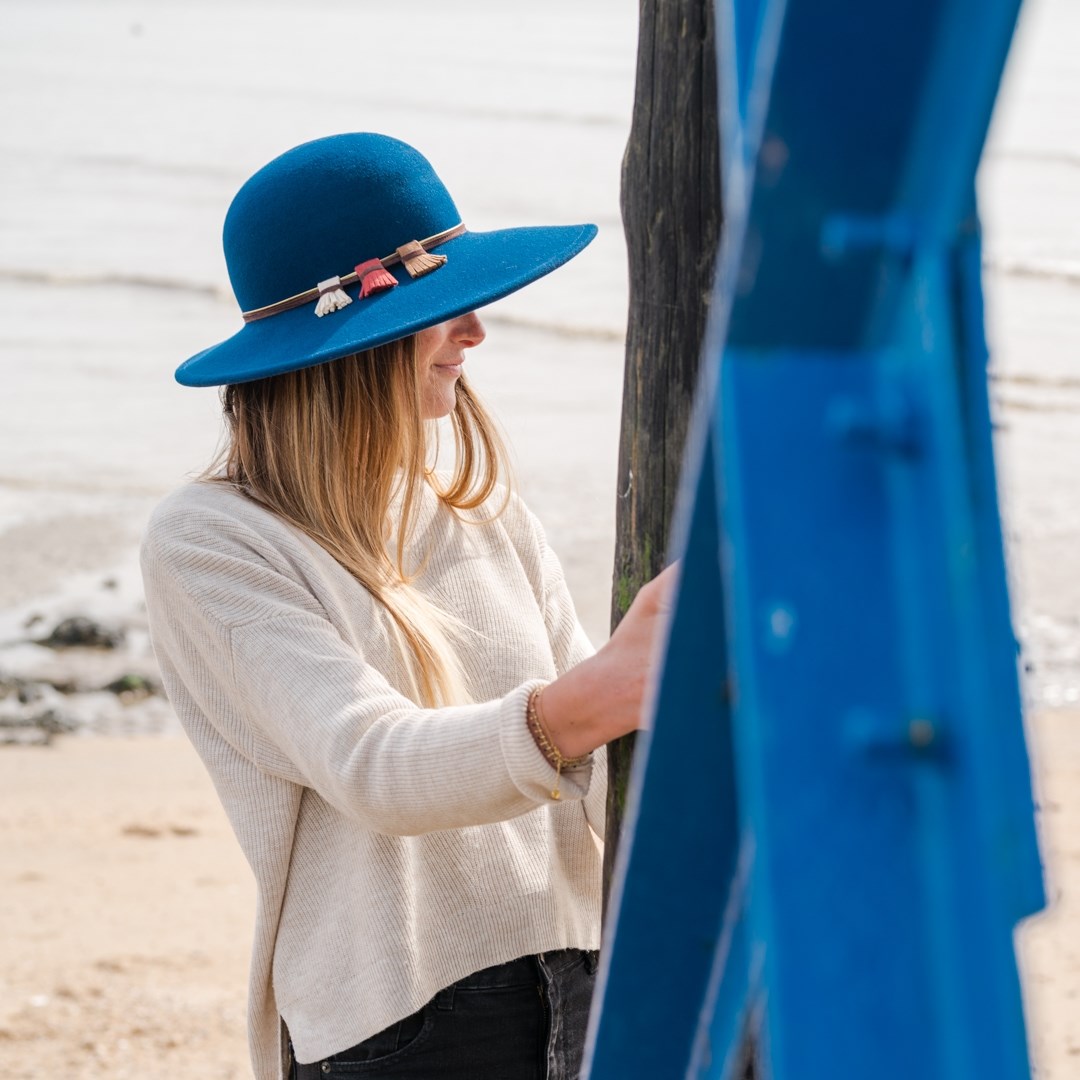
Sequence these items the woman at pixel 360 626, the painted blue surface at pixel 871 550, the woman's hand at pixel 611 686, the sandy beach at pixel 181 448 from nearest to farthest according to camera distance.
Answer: the painted blue surface at pixel 871 550 < the woman's hand at pixel 611 686 < the woman at pixel 360 626 < the sandy beach at pixel 181 448

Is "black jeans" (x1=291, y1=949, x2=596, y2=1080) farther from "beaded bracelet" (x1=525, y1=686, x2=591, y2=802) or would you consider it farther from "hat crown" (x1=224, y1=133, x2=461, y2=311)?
"hat crown" (x1=224, y1=133, x2=461, y2=311)

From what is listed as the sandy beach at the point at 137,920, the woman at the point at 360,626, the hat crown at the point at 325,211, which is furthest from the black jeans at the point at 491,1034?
the sandy beach at the point at 137,920

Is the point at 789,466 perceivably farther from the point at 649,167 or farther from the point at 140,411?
the point at 140,411

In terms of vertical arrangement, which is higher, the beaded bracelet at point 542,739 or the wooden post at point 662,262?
the wooden post at point 662,262

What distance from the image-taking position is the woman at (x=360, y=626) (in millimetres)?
1744

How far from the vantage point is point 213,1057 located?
395 cm

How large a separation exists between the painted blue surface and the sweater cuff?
0.81 m

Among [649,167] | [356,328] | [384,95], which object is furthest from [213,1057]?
[384,95]

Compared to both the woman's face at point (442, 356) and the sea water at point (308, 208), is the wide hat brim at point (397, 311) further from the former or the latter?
the sea water at point (308, 208)

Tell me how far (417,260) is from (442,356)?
0.13 metres

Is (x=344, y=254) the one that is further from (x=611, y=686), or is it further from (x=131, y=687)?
(x=131, y=687)

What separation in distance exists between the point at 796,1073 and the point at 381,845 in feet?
3.97

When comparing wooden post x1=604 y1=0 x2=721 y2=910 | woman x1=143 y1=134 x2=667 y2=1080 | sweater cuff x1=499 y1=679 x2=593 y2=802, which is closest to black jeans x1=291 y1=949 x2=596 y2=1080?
woman x1=143 y1=134 x2=667 y2=1080

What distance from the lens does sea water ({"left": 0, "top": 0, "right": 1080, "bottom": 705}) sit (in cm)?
838
